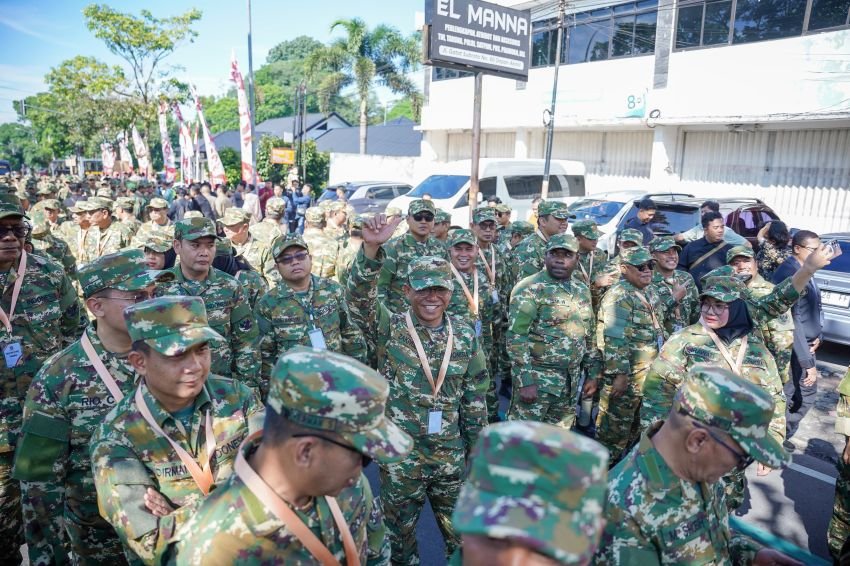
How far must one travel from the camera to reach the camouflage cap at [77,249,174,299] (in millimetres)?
2992

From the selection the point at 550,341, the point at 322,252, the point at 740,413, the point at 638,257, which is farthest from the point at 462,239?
the point at 740,413

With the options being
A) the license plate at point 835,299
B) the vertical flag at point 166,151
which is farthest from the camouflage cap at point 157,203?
the vertical flag at point 166,151

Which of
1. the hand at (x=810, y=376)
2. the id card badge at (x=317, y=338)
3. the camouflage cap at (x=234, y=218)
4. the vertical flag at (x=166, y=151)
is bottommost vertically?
the hand at (x=810, y=376)

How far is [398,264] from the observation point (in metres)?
6.42

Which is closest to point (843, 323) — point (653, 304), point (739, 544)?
point (653, 304)

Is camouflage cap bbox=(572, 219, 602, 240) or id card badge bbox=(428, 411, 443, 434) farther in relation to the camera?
camouflage cap bbox=(572, 219, 602, 240)

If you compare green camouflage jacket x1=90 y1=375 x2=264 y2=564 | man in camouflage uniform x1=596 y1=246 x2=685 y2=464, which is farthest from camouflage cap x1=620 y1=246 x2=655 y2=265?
green camouflage jacket x1=90 y1=375 x2=264 y2=564

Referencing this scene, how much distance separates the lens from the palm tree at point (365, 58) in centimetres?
3106

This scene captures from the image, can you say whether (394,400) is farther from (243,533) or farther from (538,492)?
(538,492)

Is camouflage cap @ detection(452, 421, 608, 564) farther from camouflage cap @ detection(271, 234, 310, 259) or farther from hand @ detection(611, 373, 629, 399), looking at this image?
hand @ detection(611, 373, 629, 399)

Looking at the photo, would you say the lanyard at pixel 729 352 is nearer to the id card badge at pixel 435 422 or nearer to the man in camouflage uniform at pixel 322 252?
the id card badge at pixel 435 422

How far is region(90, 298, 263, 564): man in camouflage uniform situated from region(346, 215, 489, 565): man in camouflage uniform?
128 cm

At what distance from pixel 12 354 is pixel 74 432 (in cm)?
155

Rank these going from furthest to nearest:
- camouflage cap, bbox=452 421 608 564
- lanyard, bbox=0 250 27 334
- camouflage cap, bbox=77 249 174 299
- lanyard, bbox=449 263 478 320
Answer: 1. lanyard, bbox=449 263 478 320
2. lanyard, bbox=0 250 27 334
3. camouflage cap, bbox=77 249 174 299
4. camouflage cap, bbox=452 421 608 564
